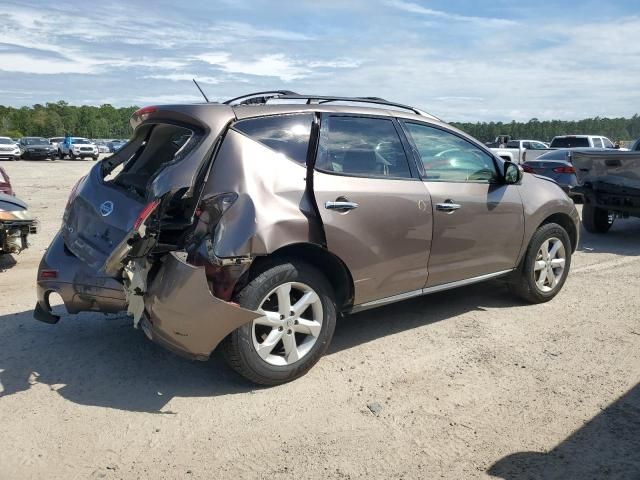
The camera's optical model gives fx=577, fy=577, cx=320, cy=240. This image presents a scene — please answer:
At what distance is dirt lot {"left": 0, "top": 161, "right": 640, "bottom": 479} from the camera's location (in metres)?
2.93

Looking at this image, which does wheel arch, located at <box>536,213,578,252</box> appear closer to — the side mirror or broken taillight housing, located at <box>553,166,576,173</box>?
the side mirror

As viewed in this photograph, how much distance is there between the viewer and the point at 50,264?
4.09 meters

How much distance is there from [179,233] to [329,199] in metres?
1.00

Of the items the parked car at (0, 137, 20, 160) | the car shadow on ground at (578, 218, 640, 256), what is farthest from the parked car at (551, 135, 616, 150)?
the parked car at (0, 137, 20, 160)

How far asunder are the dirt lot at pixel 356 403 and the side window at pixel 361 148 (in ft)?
4.44

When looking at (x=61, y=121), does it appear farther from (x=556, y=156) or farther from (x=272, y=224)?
(x=272, y=224)

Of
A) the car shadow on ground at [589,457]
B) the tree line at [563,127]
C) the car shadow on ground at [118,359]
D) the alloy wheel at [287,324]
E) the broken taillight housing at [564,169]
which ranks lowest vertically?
the car shadow on ground at [118,359]

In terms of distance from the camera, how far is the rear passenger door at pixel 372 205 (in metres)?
3.88

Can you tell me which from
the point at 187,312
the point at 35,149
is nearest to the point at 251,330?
the point at 187,312

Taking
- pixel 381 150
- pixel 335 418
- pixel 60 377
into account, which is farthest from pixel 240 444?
pixel 381 150

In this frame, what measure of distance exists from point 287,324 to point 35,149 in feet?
133

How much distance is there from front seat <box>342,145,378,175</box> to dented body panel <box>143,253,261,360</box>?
1.29 meters

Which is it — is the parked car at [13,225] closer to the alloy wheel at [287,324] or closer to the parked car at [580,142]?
the alloy wheel at [287,324]

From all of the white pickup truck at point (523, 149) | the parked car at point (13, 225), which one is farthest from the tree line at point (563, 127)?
the parked car at point (13, 225)
